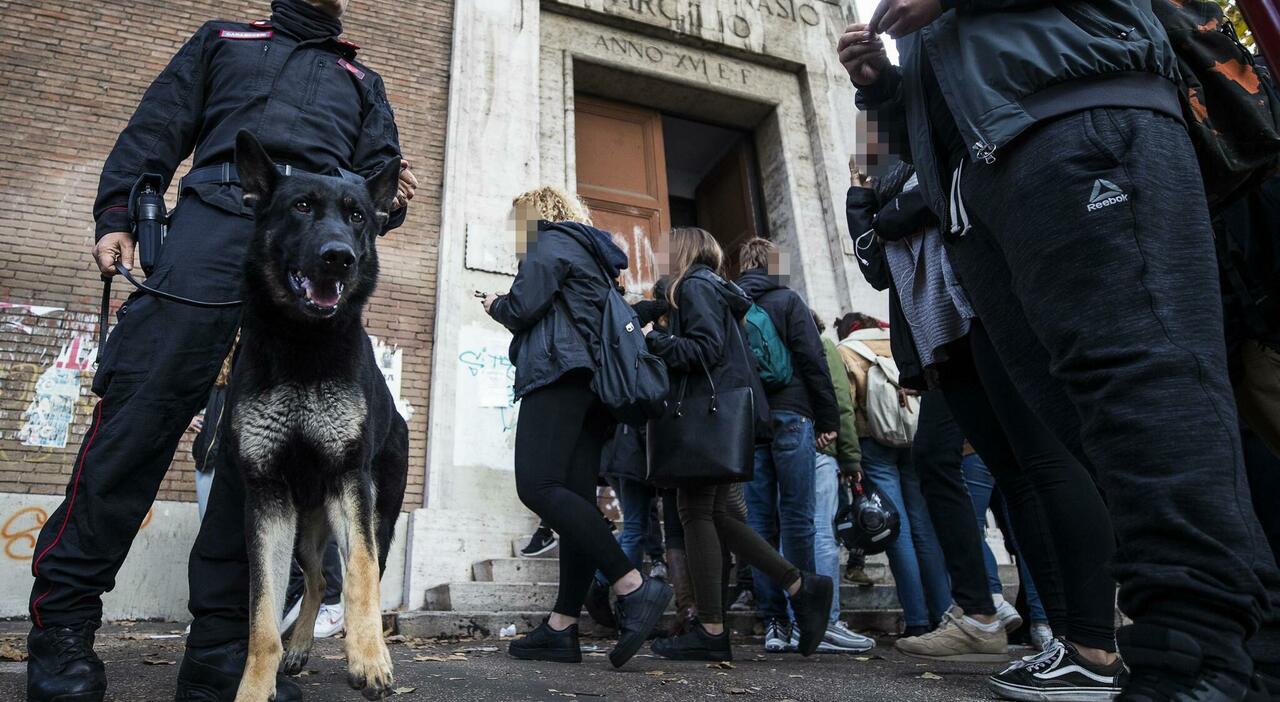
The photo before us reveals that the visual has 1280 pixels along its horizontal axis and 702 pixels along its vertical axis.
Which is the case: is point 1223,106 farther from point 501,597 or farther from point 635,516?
point 501,597

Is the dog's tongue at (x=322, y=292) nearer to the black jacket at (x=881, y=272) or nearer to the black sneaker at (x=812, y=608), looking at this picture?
the black jacket at (x=881, y=272)

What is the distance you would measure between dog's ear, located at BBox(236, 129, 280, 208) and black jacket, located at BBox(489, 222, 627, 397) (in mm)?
1497

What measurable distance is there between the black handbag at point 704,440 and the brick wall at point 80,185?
3.64 meters

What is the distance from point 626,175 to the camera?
33.7 feet

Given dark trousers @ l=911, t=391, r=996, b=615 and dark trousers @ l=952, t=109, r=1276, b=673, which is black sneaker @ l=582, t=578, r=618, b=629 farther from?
dark trousers @ l=952, t=109, r=1276, b=673

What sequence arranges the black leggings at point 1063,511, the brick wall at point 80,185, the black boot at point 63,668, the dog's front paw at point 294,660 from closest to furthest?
the black boot at point 63,668 → the black leggings at point 1063,511 → the dog's front paw at point 294,660 → the brick wall at point 80,185

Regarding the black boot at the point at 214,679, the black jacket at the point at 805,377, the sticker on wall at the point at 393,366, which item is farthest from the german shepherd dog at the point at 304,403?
the sticker on wall at the point at 393,366

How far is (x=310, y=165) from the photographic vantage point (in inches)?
111

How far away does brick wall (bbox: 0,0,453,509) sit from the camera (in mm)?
6551

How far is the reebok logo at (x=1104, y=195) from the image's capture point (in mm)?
1506

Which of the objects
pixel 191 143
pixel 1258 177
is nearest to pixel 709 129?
pixel 191 143

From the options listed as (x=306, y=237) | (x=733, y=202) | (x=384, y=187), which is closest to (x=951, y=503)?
(x=384, y=187)

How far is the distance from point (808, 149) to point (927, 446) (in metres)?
7.63

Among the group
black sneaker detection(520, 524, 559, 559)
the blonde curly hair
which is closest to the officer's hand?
the blonde curly hair
